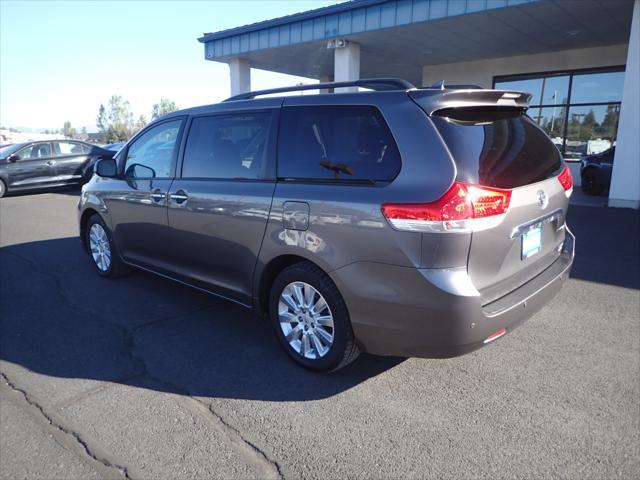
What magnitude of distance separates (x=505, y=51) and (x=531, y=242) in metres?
12.8

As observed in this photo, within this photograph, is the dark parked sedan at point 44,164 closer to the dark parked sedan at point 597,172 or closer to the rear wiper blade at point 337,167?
the rear wiper blade at point 337,167

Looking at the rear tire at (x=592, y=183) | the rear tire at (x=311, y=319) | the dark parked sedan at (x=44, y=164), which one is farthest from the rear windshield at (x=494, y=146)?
the dark parked sedan at (x=44, y=164)

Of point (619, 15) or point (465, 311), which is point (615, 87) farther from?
point (465, 311)

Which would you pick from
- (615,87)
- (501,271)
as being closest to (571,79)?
(615,87)

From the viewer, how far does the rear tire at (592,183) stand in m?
12.4

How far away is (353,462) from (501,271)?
1356 mm

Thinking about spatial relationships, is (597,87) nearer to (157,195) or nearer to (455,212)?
(157,195)

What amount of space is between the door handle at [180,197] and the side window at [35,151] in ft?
38.7

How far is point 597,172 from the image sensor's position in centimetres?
1229

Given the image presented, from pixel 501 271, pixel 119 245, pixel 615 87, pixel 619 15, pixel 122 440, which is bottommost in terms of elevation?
pixel 122 440

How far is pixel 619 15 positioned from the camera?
1047 centimetres

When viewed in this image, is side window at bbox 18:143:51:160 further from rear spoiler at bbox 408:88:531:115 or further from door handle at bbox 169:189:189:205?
rear spoiler at bbox 408:88:531:115

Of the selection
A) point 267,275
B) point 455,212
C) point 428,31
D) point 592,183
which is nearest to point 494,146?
point 455,212

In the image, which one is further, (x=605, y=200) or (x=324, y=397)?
(x=605, y=200)
